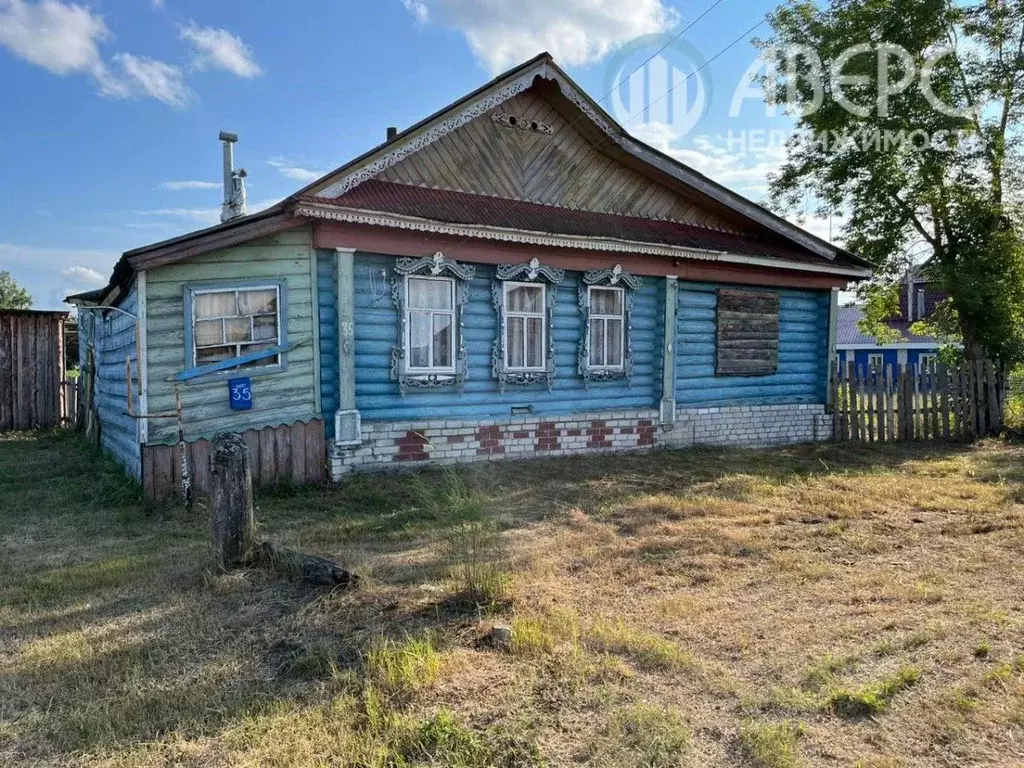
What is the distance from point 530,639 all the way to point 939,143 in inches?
598

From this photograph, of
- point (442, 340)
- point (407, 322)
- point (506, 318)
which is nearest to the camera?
point (407, 322)

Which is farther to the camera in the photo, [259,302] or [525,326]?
[525,326]

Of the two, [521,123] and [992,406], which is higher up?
[521,123]

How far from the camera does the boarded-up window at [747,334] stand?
A: 11.8 metres

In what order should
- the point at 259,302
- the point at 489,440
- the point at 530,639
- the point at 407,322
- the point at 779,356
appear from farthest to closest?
the point at 779,356 < the point at 489,440 < the point at 407,322 < the point at 259,302 < the point at 530,639

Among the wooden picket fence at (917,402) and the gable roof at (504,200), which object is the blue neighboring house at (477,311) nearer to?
the gable roof at (504,200)

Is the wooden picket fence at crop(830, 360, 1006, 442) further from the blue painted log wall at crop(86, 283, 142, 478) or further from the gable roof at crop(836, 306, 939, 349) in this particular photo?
the gable roof at crop(836, 306, 939, 349)

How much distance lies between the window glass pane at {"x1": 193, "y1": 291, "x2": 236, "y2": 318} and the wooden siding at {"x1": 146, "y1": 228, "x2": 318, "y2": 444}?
0.53 feet

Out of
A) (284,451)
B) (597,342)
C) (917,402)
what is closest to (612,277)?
(597,342)

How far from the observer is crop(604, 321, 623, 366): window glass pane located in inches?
426

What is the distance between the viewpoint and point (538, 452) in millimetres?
10117

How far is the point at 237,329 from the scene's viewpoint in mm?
7965

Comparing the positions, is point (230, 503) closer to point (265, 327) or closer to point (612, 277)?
point (265, 327)

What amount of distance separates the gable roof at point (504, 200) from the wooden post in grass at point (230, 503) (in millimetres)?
3326
